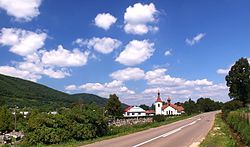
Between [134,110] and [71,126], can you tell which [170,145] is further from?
[134,110]

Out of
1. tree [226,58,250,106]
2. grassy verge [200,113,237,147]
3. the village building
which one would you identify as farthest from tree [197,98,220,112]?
grassy verge [200,113,237,147]

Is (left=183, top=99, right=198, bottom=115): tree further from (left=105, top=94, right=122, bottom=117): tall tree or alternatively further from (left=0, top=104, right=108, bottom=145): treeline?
(left=0, top=104, right=108, bottom=145): treeline

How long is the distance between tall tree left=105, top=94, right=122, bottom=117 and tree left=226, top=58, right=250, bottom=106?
25405mm

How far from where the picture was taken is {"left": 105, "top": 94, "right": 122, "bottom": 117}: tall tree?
286ft

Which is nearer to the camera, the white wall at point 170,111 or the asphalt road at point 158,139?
the asphalt road at point 158,139

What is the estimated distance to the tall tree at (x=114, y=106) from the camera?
8719 centimetres

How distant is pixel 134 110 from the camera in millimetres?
153750

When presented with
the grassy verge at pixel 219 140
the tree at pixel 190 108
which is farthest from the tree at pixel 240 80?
the grassy verge at pixel 219 140

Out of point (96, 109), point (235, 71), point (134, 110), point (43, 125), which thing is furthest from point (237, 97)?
point (134, 110)

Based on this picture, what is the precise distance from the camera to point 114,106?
87.2 meters

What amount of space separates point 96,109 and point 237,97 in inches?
2107

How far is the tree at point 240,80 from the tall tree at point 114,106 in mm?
25405

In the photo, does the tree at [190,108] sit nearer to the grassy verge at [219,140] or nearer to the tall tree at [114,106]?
the tall tree at [114,106]

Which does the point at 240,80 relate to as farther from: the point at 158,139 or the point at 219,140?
the point at 219,140
